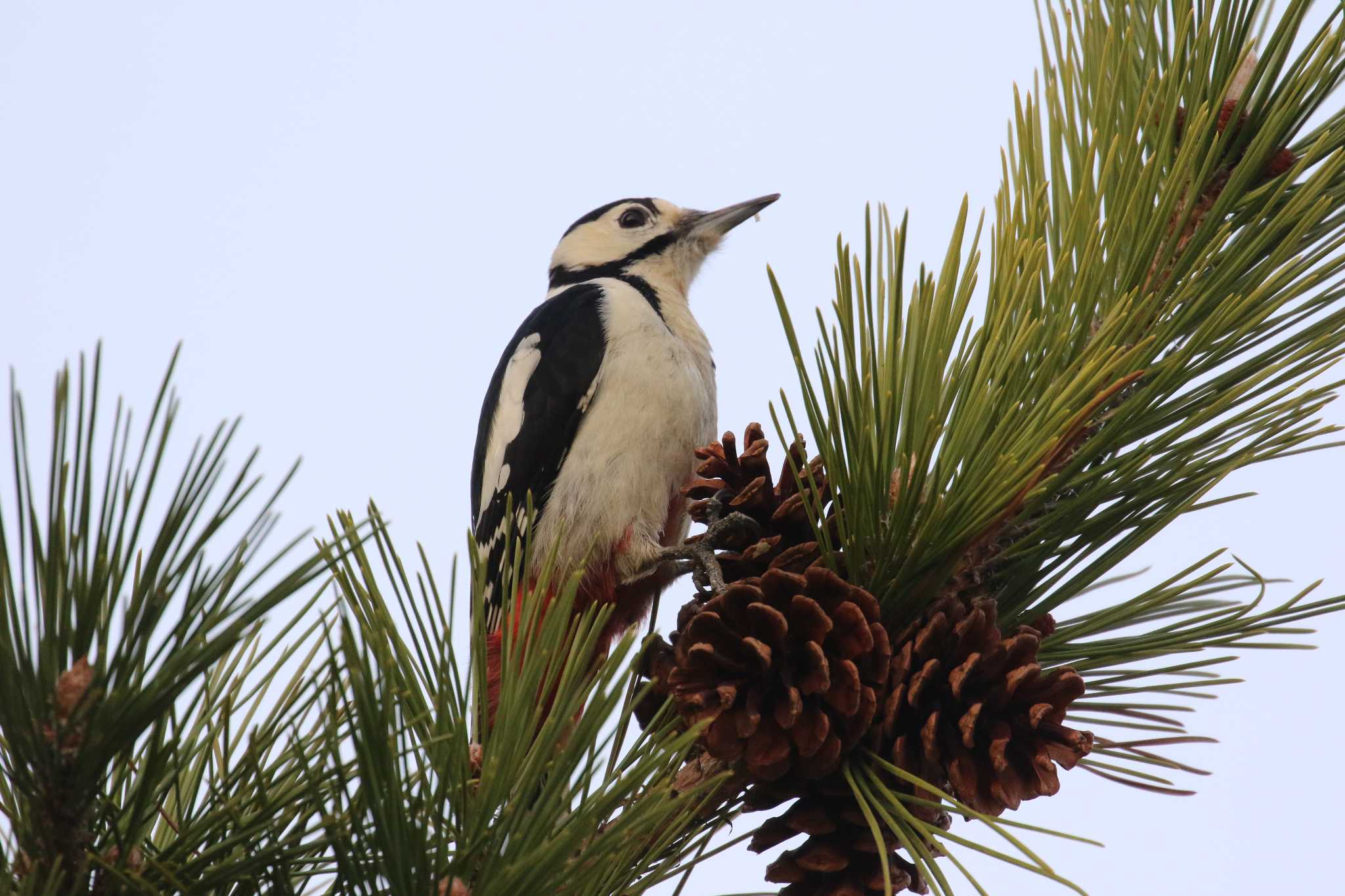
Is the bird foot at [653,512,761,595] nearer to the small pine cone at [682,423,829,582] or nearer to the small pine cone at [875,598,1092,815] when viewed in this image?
the small pine cone at [682,423,829,582]

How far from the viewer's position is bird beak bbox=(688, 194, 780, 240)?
402 cm

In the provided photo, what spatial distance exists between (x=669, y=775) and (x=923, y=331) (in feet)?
2.03

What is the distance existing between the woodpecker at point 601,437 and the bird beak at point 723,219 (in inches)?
16.9

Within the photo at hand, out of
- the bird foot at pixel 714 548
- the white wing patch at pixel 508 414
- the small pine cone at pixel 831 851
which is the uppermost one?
the white wing patch at pixel 508 414

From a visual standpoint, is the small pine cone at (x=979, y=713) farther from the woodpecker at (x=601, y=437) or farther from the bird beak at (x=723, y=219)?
the bird beak at (x=723, y=219)

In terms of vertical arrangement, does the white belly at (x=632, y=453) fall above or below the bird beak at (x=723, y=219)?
below

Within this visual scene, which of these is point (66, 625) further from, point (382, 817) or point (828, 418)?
point (828, 418)

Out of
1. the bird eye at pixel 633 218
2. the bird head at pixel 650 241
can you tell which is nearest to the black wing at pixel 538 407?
the bird head at pixel 650 241

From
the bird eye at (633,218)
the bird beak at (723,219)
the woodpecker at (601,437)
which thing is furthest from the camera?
the bird eye at (633,218)

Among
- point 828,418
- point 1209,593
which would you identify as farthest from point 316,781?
point 1209,593

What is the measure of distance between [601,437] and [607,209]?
5.49 feet

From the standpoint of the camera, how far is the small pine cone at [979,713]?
1.37 metres

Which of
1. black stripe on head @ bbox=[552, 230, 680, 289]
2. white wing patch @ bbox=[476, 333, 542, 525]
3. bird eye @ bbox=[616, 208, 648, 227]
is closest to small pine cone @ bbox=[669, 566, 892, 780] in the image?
white wing patch @ bbox=[476, 333, 542, 525]

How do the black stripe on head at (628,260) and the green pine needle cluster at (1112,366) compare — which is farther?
the black stripe on head at (628,260)
